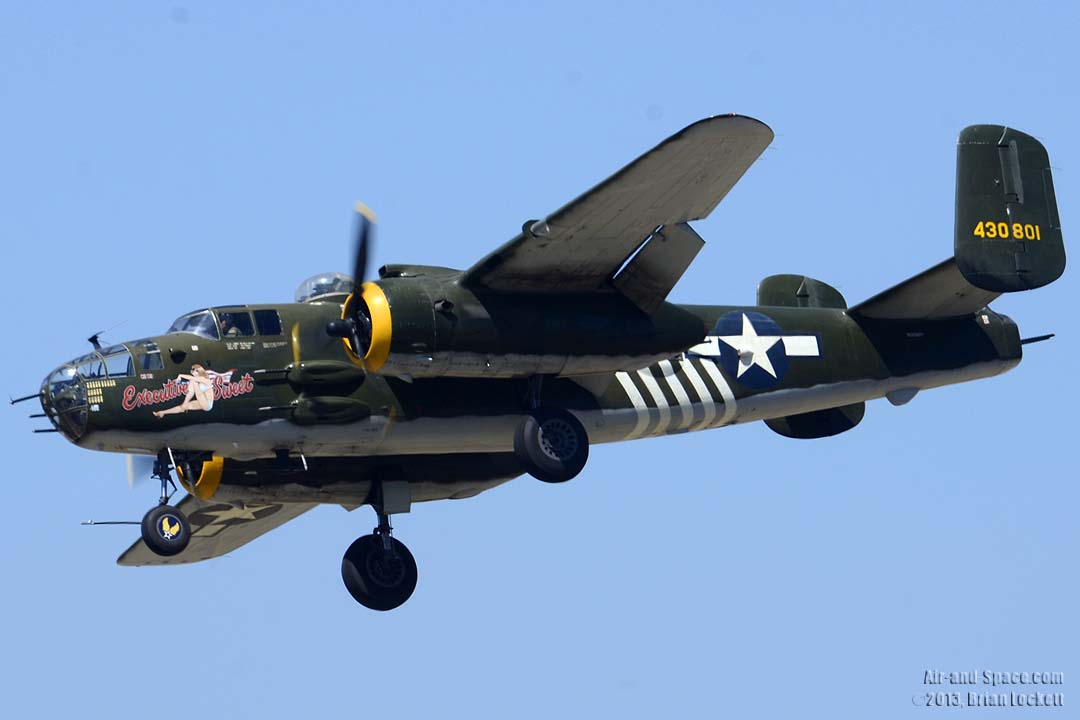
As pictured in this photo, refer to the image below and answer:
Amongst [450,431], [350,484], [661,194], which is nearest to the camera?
[661,194]

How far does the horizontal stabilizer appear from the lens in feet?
83.7

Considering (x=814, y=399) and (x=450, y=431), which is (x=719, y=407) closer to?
(x=814, y=399)

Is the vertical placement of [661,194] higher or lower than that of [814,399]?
higher

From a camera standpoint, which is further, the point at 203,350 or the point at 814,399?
the point at 814,399

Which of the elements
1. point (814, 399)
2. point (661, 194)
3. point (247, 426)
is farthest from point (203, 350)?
point (814, 399)

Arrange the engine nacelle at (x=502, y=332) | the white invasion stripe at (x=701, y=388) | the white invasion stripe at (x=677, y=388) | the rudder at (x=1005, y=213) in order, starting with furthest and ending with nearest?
the rudder at (x=1005, y=213)
the white invasion stripe at (x=701, y=388)
the white invasion stripe at (x=677, y=388)
the engine nacelle at (x=502, y=332)

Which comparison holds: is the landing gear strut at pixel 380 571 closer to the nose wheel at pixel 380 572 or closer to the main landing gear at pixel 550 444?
the nose wheel at pixel 380 572

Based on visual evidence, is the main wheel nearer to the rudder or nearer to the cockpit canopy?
the cockpit canopy

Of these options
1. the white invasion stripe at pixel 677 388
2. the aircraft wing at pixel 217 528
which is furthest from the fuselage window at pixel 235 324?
the white invasion stripe at pixel 677 388

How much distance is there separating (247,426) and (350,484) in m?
2.59

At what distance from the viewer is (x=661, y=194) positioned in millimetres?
21719

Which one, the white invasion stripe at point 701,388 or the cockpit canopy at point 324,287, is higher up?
the cockpit canopy at point 324,287

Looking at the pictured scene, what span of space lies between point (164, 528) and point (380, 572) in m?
3.44

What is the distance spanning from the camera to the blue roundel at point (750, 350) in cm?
2489
